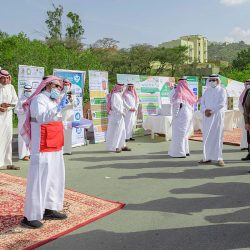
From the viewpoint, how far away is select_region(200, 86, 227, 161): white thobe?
296 inches

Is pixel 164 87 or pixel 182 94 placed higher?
pixel 164 87

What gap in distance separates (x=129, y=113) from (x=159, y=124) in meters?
0.96

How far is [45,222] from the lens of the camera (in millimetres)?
4305

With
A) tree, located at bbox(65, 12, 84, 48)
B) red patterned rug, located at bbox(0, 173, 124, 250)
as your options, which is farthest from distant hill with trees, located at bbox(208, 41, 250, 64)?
red patterned rug, located at bbox(0, 173, 124, 250)

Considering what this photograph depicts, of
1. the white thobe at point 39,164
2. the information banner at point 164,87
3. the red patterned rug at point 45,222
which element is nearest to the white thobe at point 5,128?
the red patterned rug at point 45,222

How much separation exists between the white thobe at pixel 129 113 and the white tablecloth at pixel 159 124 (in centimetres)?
58

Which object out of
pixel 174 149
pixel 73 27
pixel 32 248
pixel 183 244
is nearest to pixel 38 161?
pixel 32 248

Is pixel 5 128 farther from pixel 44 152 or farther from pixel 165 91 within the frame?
pixel 165 91

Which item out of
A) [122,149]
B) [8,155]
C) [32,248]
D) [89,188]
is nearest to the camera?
[32,248]

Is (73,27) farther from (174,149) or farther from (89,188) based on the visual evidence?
(89,188)

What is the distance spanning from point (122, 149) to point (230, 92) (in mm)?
7358

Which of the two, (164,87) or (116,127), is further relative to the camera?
(164,87)

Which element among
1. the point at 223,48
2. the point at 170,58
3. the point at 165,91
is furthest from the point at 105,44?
the point at 223,48

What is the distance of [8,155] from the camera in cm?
730
